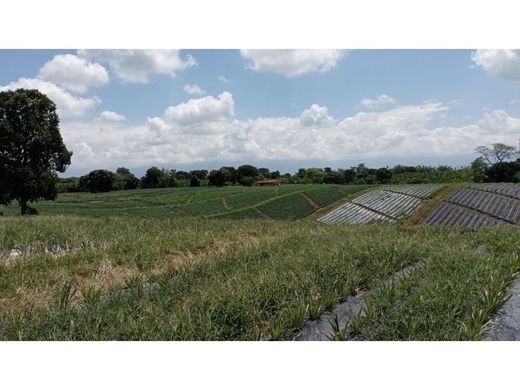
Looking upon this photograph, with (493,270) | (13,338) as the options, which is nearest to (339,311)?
(493,270)

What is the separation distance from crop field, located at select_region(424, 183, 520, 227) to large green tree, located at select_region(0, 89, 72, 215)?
35.3 meters

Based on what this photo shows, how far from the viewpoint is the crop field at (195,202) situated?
4403cm

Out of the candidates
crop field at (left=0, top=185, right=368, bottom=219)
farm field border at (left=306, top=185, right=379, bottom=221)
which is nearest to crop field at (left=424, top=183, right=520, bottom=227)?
farm field border at (left=306, top=185, right=379, bottom=221)

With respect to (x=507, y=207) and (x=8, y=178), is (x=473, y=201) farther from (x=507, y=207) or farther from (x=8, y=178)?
(x=8, y=178)

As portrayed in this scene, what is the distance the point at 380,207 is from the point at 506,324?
40.3m

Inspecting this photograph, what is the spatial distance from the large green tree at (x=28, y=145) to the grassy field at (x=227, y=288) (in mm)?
25640

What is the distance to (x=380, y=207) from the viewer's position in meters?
42.9

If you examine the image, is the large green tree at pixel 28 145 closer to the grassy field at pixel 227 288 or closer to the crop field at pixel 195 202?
the crop field at pixel 195 202

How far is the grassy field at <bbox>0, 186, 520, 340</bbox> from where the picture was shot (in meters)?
3.83

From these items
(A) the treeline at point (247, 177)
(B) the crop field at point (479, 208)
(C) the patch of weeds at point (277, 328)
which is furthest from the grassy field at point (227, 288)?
(A) the treeline at point (247, 177)

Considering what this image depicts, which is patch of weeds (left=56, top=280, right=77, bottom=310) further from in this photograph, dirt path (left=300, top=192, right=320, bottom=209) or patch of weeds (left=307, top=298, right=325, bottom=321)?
dirt path (left=300, top=192, right=320, bottom=209)

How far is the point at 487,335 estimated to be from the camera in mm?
3869

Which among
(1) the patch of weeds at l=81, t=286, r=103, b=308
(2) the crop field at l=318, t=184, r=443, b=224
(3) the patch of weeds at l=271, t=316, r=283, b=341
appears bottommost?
(2) the crop field at l=318, t=184, r=443, b=224

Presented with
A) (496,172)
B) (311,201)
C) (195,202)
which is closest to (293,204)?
(311,201)
